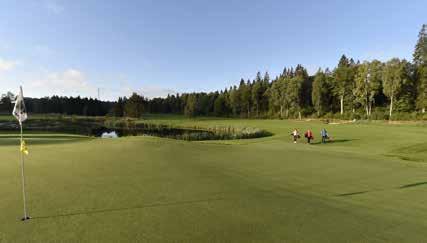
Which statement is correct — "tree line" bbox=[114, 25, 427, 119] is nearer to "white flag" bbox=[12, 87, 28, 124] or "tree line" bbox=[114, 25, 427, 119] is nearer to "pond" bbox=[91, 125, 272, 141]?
"pond" bbox=[91, 125, 272, 141]

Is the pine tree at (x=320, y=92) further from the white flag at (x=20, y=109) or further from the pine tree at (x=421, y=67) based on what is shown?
the white flag at (x=20, y=109)

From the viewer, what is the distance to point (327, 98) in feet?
284

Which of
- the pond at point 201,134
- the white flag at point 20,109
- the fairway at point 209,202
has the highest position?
the white flag at point 20,109

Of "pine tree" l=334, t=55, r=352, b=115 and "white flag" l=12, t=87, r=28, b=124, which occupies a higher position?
"pine tree" l=334, t=55, r=352, b=115

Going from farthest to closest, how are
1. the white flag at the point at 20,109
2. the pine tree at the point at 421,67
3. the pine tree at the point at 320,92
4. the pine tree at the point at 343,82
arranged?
1. the pine tree at the point at 320,92
2. the pine tree at the point at 343,82
3. the pine tree at the point at 421,67
4. the white flag at the point at 20,109

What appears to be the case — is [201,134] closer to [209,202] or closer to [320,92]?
[209,202]

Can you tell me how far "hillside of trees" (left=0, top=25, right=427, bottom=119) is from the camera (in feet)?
213

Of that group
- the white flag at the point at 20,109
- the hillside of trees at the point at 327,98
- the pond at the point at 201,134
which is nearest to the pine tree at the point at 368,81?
the hillside of trees at the point at 327,98

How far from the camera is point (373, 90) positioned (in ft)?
224

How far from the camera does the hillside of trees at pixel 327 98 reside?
6488 cm

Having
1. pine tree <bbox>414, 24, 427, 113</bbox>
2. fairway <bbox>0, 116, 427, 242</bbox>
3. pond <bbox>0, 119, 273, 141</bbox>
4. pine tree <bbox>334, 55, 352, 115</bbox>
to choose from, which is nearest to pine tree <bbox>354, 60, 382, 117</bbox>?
pine tree <bbox>334, 55, 352, 115</bbox>

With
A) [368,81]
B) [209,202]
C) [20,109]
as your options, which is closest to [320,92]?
[368,81]

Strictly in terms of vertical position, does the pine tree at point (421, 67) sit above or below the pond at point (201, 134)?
above

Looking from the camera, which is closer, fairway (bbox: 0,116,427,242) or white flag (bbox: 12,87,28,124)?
fairway (bbox: 0,116,427,242)
